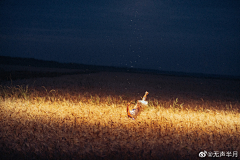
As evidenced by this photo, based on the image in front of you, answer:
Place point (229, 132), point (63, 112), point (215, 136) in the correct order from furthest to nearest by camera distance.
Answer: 1. point (63, 112)
2. point (229, 132)
3. point (215, 136)

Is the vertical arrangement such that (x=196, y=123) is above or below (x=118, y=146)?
above

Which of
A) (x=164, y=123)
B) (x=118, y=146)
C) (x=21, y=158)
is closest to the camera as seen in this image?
(x=21, y=158)

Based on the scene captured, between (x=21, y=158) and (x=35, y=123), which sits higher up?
(x=35, y=123)

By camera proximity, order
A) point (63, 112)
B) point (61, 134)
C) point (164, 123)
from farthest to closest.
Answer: point (63, 112), point (164, 123), point (61, 134)

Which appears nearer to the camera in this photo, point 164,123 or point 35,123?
point 35,123

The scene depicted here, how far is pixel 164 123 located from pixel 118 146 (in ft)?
8.31

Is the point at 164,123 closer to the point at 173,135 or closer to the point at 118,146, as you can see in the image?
the point at 173,135

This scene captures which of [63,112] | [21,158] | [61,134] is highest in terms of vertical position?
[63,112]

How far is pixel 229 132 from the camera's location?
6305 millimetres

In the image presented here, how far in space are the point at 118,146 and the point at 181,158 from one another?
1335 millimetres

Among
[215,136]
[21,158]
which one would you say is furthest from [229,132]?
[21,158]

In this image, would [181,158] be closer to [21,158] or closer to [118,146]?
[118,146]

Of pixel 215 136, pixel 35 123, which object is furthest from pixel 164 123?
pixel 35 123

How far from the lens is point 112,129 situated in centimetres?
606
